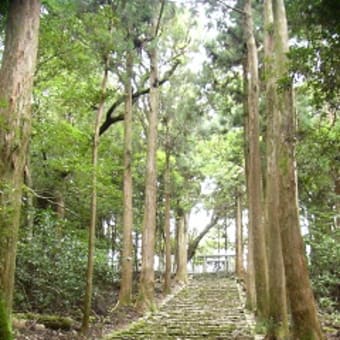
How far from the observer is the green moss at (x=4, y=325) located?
431 cm

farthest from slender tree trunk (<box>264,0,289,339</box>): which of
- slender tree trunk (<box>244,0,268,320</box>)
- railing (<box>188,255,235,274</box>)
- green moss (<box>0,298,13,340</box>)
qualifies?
railing (<box>188,255,235,274</box>)

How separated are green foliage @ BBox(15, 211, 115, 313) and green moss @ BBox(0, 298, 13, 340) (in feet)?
17.5

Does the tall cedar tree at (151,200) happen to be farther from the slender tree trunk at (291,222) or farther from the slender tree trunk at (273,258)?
A: the slender tree trunk at (291,222)

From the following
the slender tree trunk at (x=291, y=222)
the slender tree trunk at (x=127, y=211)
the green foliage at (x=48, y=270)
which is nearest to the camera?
the slender tree trunk at (x=291, y=222)

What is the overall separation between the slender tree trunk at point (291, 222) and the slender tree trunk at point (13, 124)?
316 cm

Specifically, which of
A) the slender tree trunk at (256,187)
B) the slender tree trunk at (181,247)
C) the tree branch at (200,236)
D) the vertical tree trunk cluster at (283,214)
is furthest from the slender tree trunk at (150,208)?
the tree branch at (200,236)

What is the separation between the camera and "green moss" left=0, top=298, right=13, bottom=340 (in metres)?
4.31

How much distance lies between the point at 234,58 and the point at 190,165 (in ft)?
32.5

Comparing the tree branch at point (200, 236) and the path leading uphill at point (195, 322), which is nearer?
the path leading uphill at point (195, 322)

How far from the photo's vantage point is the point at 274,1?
22.9ft

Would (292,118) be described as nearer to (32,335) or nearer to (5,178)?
(5,178)

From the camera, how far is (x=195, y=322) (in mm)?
10570

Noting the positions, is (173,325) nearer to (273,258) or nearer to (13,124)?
(273,258)

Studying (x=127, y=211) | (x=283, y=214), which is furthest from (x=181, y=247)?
(x=283, y=214)
